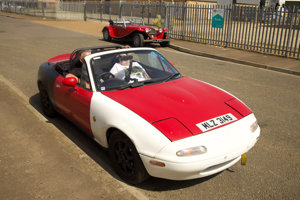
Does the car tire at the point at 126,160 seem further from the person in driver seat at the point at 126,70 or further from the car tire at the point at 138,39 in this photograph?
the car tire at the point at 138,39

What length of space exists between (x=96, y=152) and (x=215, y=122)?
1812 millimetres

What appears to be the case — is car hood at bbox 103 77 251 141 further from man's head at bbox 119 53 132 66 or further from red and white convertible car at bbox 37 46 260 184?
man's head at bbox 119 53 132 66

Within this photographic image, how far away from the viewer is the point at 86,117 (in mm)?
3717

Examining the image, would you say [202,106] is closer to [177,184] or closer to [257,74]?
[177,184]

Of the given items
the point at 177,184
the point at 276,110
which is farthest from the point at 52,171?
the point at 276,110

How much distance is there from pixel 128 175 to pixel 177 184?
57 cm

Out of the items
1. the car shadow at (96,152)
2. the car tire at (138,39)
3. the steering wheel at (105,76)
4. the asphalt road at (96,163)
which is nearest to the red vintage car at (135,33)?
the car tire at (138,39)

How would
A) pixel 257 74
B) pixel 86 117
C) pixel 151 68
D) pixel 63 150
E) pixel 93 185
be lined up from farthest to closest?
pixel 257 74, pixel 151 68, pixel 63 150, pixel 86 117, pixel 93 185

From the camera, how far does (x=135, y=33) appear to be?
14578 millimetres

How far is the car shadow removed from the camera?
319cm

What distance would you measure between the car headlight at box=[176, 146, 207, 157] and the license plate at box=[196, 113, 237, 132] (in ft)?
0.72

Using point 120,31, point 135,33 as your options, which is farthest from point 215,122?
point 120,31

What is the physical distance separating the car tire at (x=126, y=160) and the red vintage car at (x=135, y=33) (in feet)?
36.9

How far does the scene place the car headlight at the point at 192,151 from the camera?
2.70 m
